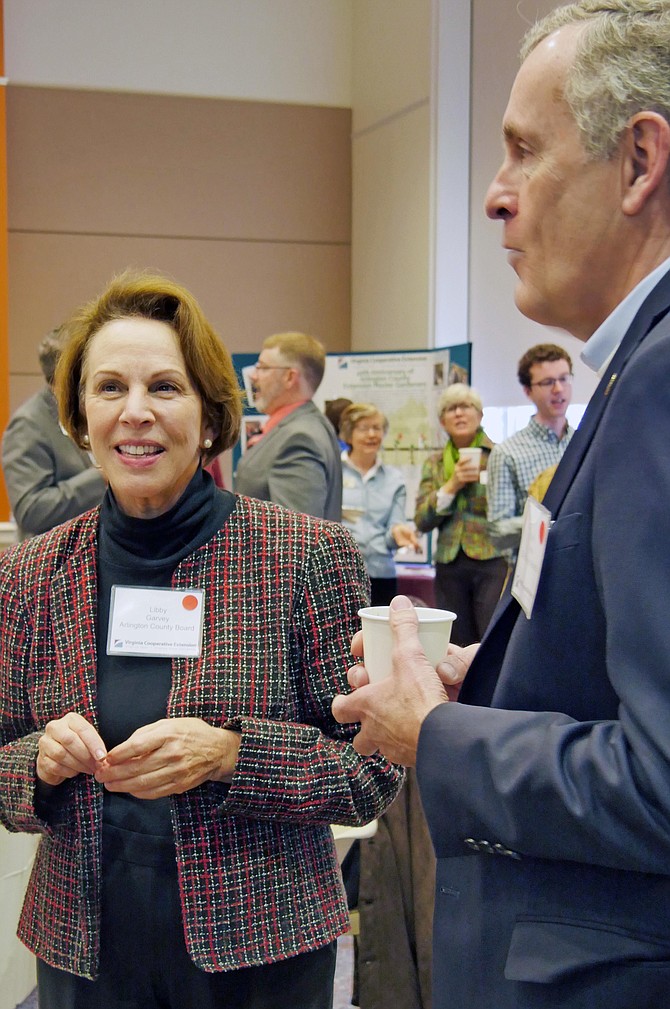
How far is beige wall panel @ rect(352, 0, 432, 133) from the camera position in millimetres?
6523

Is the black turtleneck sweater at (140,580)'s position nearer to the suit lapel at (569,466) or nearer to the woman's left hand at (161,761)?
the woman's left hand at (161,761)

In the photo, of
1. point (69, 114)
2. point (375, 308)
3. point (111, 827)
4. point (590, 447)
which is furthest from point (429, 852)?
point (69, 114)

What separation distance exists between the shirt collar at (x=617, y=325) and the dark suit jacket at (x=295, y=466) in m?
2.70

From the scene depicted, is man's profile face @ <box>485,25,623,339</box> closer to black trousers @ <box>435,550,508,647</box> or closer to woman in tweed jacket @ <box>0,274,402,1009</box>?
woman in tweed jacket @ <box>0,274,402,1009</box>

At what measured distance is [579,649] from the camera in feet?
2.74

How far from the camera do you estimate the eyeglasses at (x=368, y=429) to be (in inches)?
203

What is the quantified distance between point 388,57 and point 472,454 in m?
3.52

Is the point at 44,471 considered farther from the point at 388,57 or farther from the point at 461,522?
the point at 388,57

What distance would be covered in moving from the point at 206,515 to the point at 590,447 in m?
0.81

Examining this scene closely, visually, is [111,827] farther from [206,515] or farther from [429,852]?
[429,852]

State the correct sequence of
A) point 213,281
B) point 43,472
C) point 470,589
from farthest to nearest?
point 213,281 < point 470,589 < point 43,472

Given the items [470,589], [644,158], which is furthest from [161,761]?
[470,589]

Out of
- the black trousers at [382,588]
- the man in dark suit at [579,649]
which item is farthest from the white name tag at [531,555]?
the black trousers at [382,588]

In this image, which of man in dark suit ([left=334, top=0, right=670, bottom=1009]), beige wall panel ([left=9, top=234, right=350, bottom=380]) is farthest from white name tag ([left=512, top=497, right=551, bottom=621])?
beige wall panel ([left=9, top=234, right=350, bottom=380])
